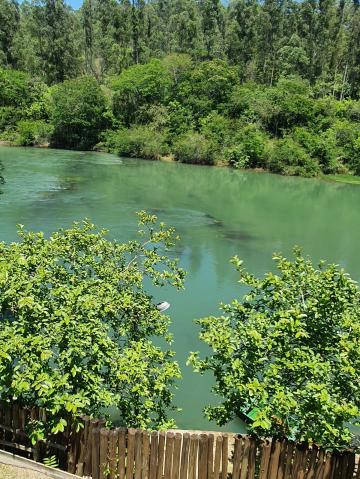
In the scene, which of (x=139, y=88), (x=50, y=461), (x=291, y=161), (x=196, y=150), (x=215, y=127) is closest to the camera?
(x=50, y=461)

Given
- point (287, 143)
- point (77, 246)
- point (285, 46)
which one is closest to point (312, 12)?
point (285, 46)

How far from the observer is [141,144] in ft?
197

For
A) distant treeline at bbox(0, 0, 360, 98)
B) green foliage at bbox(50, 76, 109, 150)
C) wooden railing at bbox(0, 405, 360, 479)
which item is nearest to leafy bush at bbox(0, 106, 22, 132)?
green foliage at bbox(50, 76, 109, 150)

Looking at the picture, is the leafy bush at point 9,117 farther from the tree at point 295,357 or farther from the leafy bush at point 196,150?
the tree at point 295,357

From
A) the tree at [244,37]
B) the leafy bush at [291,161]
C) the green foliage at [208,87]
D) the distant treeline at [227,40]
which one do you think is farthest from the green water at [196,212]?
the tree at [244,37]

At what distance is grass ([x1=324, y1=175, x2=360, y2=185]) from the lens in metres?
52.1

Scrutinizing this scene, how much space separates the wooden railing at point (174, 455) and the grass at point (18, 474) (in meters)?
0.43

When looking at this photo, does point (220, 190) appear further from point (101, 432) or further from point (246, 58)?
point (246, 58)

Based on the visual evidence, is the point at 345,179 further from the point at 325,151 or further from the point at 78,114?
the point at 78,114

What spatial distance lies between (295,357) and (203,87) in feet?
209

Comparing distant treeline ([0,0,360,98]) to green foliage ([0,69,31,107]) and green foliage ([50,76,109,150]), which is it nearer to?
green foliage ([0,69,31,107])

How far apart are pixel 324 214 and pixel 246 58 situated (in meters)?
51.7

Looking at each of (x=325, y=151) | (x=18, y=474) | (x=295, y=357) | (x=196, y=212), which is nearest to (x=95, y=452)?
(x=18, y=474)

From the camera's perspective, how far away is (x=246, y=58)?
79.8 metres
